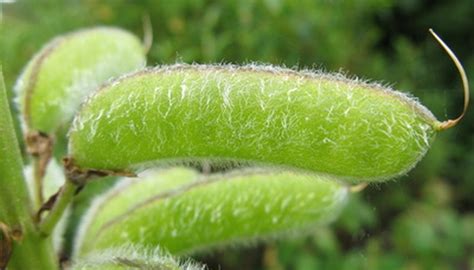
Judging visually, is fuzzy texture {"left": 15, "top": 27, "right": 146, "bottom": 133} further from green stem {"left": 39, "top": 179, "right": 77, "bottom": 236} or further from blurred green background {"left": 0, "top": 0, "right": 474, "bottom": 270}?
blurred green background {"left": 0, "top": 0, "right": 474, "bottom": 270}

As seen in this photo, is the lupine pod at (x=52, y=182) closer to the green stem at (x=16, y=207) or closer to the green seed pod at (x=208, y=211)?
the green seed pod at (x=208, y=211)

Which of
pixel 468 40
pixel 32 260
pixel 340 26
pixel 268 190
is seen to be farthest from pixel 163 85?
pixel 468 40

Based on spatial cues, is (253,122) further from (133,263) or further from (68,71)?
(68,71)

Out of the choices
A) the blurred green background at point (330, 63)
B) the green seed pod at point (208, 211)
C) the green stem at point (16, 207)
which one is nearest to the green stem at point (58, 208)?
the green stem at point (16, 207)

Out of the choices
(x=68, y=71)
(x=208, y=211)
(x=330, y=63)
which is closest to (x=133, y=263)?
(x=208, y=211)

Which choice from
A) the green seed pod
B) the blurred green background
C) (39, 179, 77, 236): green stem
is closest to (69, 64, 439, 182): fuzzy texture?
(39, 179, 77, 236): green stem

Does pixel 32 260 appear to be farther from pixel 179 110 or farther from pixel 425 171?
pixel 425 171
